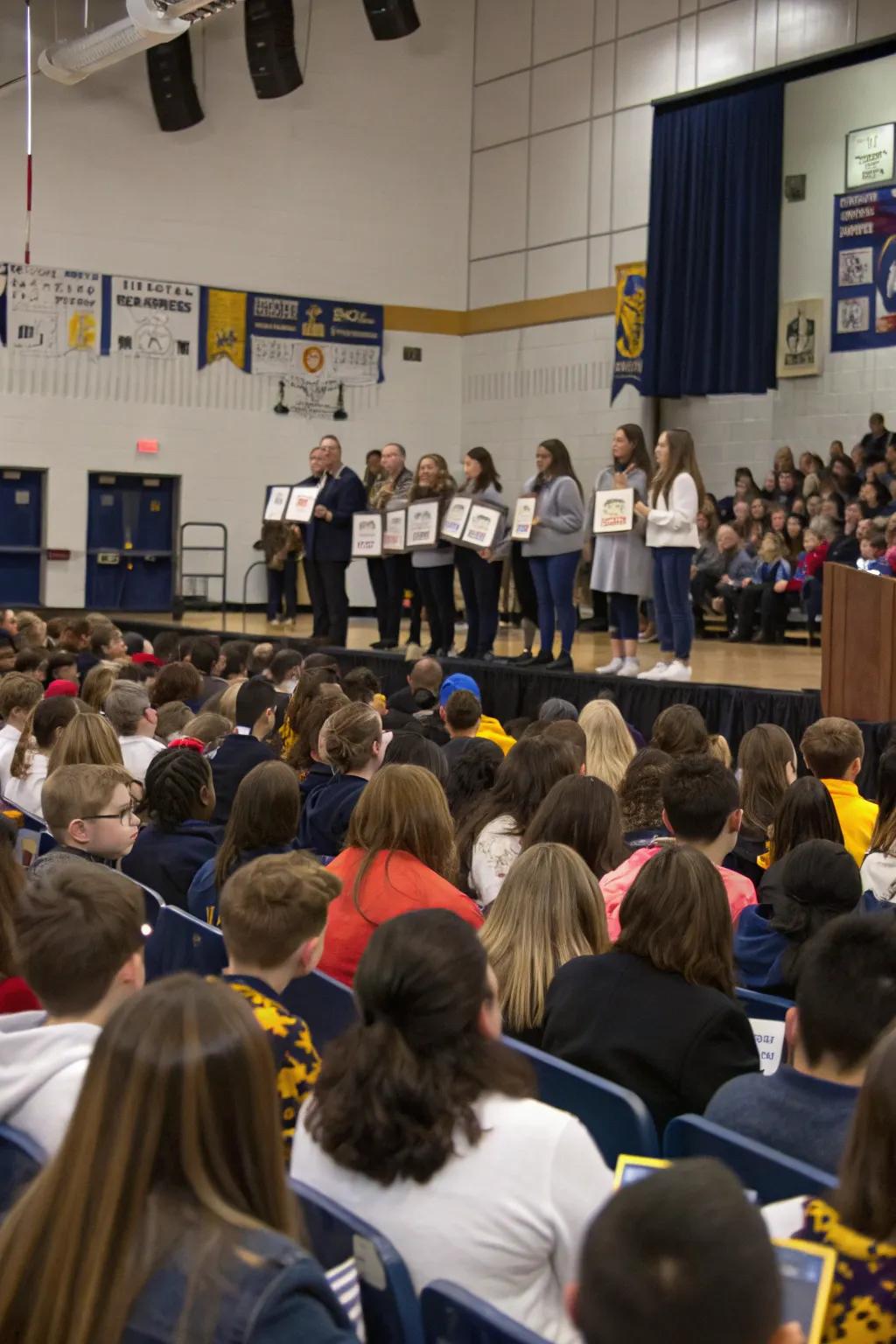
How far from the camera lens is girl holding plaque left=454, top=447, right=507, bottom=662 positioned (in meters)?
9.90

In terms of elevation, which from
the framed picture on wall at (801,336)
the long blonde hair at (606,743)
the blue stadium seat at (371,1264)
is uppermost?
the framed picture on wall at (801,336)

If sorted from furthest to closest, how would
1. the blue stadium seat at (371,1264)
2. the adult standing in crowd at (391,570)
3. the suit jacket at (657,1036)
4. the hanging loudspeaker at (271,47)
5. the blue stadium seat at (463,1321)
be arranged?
the hanging loudspeaker at (271,47) < the adult standing in crowd at (391,570) < the suit jacket at (657,1036) < the blue stadium seat at (371,1264) < the blue stadium seat at (463,1321)

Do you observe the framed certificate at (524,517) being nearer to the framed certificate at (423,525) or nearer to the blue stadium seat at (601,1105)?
the framed certificate at (423,525)

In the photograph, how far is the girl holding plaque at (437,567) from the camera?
405 inches

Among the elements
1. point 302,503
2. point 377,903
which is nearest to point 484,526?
point 302,503

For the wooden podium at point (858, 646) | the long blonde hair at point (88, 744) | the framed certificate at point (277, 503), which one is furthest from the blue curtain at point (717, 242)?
the long blonde hair at point (88, 744)

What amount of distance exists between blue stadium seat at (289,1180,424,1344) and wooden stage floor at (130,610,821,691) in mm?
6730

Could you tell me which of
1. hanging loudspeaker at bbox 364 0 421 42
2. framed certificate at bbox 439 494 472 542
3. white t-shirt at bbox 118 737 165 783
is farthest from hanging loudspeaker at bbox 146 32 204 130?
white t-shirt at bbox 118 737 165 783

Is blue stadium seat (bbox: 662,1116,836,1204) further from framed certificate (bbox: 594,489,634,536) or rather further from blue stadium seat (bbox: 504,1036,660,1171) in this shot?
framed certificate (bbox: 594,489,634,536)

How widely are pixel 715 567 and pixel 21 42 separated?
895 centimetres

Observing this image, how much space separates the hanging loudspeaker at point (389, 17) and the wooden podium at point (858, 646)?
28.5 feet

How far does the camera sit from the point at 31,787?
5.35 metres

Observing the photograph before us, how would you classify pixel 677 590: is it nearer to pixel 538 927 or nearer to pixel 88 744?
pixel 88 744

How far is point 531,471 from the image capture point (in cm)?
1700
